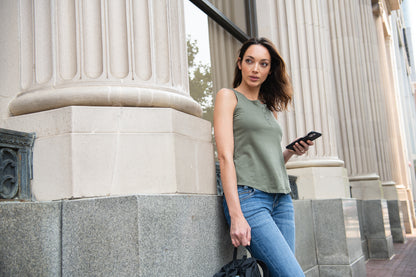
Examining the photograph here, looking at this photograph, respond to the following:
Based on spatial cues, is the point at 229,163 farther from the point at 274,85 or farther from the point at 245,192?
the point at 274,85

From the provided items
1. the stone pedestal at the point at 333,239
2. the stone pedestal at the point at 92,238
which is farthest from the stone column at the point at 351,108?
the stone pedestal at the point at 92,238

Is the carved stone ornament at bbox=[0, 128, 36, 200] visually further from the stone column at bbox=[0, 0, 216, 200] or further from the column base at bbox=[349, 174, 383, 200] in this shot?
the column base at bbox=[349, 174, 383, 200]

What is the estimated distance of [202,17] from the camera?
637 centimetres

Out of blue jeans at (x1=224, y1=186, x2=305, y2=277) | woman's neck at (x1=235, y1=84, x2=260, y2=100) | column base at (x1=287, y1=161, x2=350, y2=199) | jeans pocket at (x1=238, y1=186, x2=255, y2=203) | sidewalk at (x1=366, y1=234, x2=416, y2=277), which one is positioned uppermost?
woman's neck at (x1=235, y1=84, x2=260, y2=100)

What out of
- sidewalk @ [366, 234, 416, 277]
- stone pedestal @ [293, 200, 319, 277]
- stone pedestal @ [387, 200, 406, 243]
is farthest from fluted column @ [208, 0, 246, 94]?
stone pedestal @ [387, 200, 406, 243]

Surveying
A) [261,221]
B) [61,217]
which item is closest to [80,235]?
[61,217]

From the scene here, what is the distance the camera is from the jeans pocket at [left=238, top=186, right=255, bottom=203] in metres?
2.98

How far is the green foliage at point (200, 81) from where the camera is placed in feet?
19.6

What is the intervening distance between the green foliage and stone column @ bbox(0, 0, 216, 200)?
2615 mm

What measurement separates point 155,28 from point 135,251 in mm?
1567

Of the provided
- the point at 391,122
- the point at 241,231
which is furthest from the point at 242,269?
the point at 391,122

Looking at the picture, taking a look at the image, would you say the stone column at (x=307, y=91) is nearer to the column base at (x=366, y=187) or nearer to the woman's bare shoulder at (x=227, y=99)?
the column base at (x=366, y=187)

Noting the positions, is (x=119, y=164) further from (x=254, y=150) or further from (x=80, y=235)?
(x=254, y=150)

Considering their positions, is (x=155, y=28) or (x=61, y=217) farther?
(x=155, y=28)
